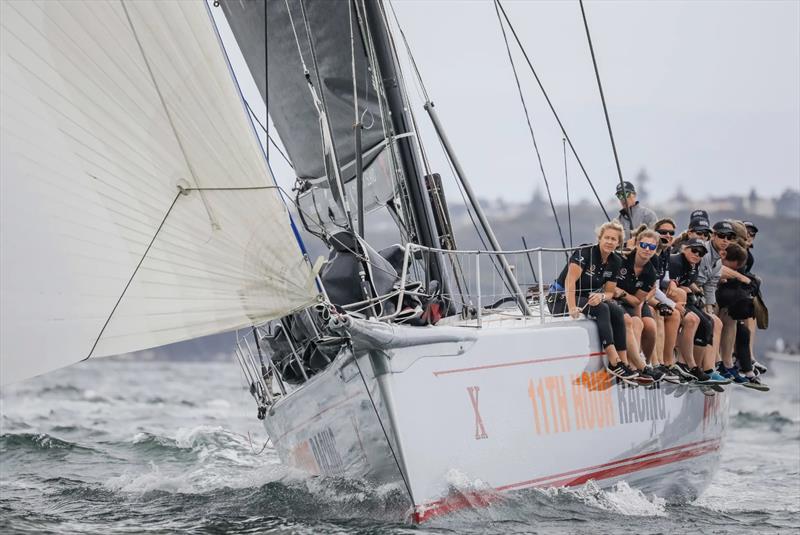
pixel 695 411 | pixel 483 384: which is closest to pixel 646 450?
pixel 695 411

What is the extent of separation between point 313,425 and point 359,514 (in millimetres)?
832

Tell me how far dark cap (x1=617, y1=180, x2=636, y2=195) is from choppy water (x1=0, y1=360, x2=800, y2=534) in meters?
2.26

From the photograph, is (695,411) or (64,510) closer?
(64,510)

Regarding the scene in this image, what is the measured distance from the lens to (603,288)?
7168 mm

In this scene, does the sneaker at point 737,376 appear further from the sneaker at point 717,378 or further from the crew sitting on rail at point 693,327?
the crew sitting on rail at point 693,327

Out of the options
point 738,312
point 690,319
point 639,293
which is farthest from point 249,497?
point 738,312

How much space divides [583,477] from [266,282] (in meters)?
2.97

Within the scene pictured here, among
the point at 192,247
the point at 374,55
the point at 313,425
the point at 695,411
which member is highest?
the point at 374,55

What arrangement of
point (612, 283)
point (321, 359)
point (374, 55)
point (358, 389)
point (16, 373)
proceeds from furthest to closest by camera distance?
1. point (374, 55)
2. point (612, 283)
3. point (321, 359)
4. point (358, 389)
5. point (16, 373)

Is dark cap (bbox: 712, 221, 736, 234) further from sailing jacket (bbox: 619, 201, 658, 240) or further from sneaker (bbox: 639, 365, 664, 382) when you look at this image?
sneaker (bbox: 639, 365, 664, 382)

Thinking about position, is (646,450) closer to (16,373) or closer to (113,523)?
(113,523)

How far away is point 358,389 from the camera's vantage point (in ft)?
19.8

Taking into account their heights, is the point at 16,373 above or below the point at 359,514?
above

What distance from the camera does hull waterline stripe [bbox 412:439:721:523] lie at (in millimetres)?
6023
